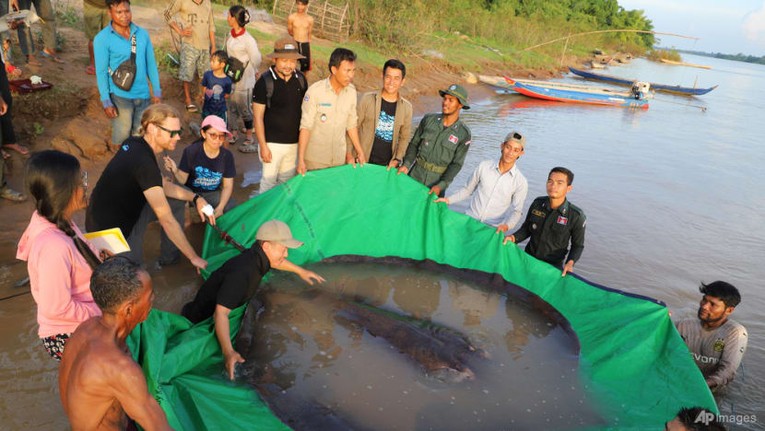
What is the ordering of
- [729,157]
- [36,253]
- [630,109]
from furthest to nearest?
[630,109]
[729,157]
[36,253]

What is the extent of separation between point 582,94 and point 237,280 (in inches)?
783

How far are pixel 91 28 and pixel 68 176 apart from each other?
6181 millimetres

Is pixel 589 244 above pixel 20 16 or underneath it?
underneath

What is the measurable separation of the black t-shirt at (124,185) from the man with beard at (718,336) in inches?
166

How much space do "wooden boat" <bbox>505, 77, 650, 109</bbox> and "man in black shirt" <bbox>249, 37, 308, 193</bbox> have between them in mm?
15712

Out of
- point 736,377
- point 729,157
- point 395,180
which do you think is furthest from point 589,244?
point 729,157

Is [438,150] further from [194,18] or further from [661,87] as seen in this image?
[661,87]

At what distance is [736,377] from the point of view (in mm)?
4520

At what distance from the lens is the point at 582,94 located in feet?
65.9

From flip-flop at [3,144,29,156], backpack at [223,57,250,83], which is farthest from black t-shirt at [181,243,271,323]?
backpack at [223,57,250,83]

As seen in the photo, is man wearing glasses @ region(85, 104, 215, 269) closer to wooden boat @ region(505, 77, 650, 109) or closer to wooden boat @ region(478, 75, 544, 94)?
wooden boat @ region(505, 77, 650, 109)

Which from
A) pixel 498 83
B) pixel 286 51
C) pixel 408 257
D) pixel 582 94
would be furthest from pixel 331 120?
pixel 582 94

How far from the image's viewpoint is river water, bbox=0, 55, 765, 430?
365cm

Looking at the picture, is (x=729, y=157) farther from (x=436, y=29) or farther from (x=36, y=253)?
(x=36, y=253)
